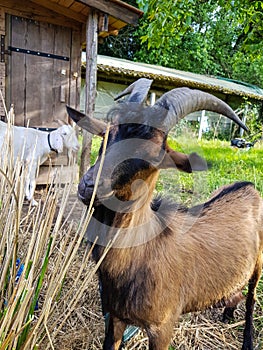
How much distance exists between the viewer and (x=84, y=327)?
7.19 ft

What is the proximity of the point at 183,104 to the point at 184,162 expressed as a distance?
0.26 metres

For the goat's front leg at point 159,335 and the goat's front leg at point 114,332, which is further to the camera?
the goat's front leg at point 114,332

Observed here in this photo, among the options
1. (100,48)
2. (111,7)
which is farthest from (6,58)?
(100,48)

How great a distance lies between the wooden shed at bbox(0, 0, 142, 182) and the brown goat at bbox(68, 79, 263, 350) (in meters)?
3.14

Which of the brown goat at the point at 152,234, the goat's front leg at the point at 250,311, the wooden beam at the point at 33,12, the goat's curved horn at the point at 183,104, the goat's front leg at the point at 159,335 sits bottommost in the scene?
the goat's front leg at the point at 250,311

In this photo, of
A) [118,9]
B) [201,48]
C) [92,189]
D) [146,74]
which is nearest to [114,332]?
[92,189]

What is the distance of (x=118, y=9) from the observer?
4613 millimetres

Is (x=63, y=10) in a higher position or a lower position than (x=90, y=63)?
higher

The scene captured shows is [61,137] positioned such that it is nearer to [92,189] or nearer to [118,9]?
[118,9]

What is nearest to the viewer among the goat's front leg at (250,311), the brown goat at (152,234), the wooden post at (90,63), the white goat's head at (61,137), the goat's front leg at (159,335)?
the brown goat at (152,234)

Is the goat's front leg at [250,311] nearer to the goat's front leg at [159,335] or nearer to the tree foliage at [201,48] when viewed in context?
the goat's front leg at [159,335]

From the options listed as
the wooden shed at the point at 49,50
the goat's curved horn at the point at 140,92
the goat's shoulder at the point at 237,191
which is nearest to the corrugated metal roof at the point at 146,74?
the wooden shed at the point at 49,50

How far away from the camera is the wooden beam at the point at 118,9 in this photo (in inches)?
175

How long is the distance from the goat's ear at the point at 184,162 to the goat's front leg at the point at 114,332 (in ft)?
2.74
